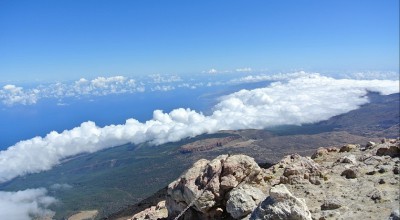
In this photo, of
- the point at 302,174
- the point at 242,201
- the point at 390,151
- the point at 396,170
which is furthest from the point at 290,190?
the point at 390,151

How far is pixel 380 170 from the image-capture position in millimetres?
29562

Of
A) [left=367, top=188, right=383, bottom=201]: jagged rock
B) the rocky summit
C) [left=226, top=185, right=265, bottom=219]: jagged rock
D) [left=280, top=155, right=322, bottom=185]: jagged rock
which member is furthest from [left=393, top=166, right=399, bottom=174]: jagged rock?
[left=226, top=185, right=265, bottom=219]: jagged rock

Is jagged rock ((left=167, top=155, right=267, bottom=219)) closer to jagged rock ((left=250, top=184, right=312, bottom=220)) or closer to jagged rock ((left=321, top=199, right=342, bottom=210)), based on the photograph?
jagged rock ((left=321, top=199, right=342, bottom=210))

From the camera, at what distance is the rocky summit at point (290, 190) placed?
72.1ft

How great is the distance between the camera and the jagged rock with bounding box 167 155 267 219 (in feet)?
96.2

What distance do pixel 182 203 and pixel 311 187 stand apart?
1104 centimetres

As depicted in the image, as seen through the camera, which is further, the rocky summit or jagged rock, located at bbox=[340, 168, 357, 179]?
jagged rock, located at bbox=[340, 168, 357, 179]

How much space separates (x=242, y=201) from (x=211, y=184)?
3921 mm

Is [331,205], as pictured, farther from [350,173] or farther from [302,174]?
[350,173]

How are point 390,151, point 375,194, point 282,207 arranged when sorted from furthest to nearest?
point 390,151 → point 375,194 → point 282,207

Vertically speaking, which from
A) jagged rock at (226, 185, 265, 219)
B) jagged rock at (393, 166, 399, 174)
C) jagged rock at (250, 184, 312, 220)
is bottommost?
jagged rock at (226, 185, 265, 219)

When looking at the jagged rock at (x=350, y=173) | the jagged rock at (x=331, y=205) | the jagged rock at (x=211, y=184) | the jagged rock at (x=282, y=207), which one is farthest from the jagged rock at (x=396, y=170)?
the jagged rock at (x=282, y=207)

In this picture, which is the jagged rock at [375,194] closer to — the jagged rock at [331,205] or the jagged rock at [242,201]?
the jagged rock at [331,205]

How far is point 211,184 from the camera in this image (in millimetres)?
29594
